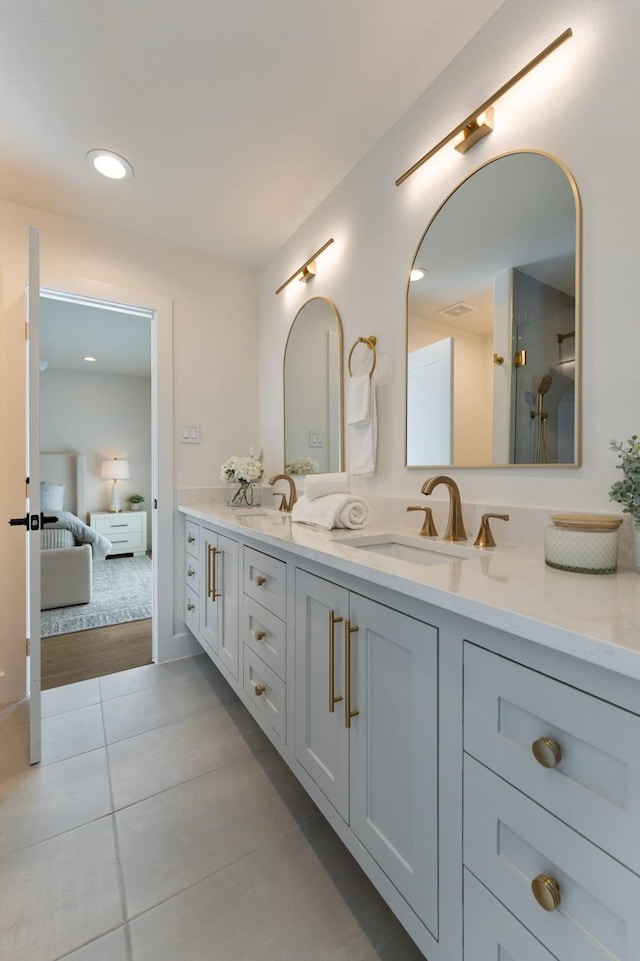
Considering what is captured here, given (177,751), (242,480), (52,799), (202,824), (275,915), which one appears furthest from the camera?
(242,480)

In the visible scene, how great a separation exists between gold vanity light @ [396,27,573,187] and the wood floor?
283cm

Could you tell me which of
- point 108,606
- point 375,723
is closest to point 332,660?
point 375,723

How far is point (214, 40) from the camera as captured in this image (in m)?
1.30

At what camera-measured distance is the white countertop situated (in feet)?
1.60

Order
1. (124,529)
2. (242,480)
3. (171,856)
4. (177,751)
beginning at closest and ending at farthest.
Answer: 1. (171,856)
2. (177,751)
3. (242,480)
4. (124,529)

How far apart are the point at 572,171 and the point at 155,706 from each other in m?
2.52

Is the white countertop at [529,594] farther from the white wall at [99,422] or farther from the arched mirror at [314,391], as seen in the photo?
the white wall at [99,422]

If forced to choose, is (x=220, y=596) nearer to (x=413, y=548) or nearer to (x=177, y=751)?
(x=177, y=751)

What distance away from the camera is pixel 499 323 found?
4.00 feet

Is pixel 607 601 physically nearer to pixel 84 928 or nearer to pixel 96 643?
pixel 84 928

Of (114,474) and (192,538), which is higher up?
(114,474)

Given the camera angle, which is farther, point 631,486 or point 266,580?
point 266,580

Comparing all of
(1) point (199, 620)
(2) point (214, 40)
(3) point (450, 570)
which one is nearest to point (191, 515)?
(1) point (199, 620)

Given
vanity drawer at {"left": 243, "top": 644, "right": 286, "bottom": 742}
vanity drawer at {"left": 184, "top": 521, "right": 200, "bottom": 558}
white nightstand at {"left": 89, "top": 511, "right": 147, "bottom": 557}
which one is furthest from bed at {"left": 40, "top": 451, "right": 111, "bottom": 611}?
vanity drawer at {"left": 243, "top": 644, "right": 286, "bottom": 742}
